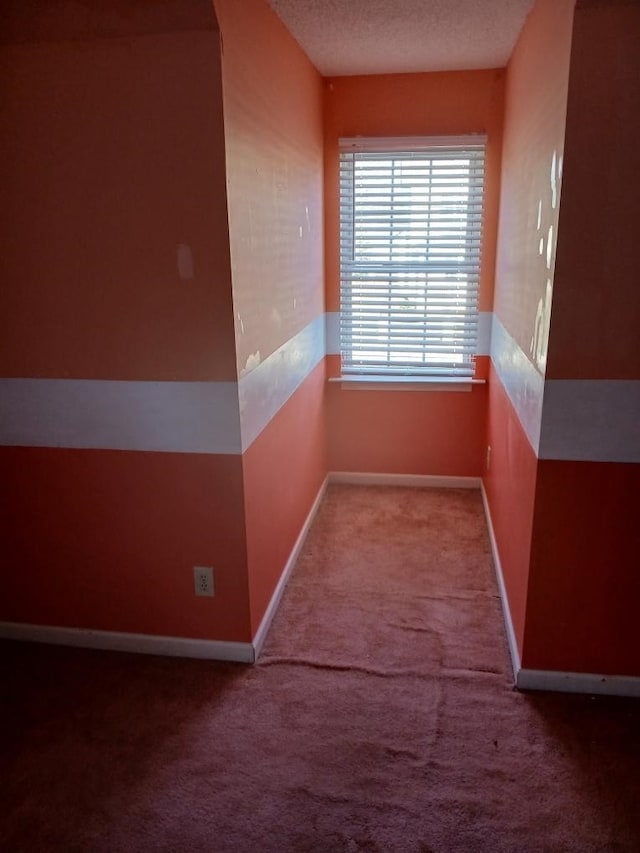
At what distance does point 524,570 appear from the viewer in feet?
7.08

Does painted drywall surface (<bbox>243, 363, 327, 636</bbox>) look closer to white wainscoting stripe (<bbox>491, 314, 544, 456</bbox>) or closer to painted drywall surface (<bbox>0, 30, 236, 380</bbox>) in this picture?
painted drywall surface (<bbox>0, 30, 236, 380</bbox>)

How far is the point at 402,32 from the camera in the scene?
266 cm

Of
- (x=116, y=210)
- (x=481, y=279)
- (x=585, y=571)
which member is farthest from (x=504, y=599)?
(x=116, y=210)

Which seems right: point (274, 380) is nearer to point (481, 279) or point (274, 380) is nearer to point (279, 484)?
point (279, 484)

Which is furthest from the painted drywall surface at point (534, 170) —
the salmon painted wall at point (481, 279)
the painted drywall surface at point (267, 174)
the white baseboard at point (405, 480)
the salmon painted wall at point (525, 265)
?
the white baseboard at point (405, 480)

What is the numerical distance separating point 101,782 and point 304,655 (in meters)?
0.82

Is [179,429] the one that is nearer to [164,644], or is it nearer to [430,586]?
[164,644]

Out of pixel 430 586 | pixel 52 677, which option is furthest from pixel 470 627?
pixel 52 677

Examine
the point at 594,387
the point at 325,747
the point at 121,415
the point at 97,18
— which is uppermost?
the point at 97,18

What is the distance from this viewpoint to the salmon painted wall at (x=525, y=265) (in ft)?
6.27

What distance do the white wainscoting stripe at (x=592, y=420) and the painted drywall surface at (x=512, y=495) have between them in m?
0.13

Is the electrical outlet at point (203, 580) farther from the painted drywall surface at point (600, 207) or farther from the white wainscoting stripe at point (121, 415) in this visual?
the painted drywall surface at point (600, 207)

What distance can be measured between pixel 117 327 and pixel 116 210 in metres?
0.38

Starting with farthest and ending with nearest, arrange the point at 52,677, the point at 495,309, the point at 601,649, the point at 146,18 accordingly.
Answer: the point at 495,309, the point at 52,677, the point at 601,649, the point at 146,18
